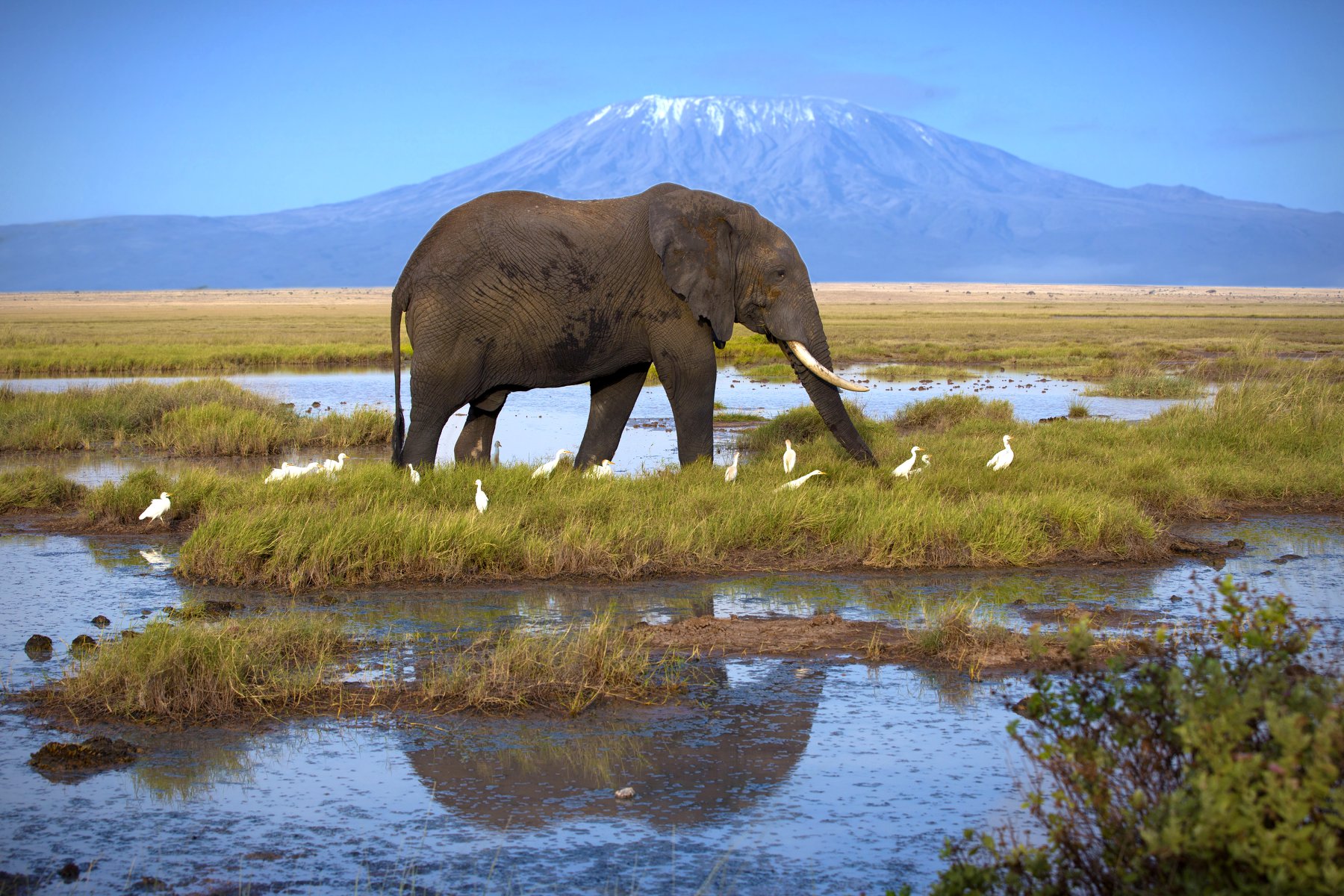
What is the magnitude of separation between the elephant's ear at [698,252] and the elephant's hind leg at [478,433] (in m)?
2.26

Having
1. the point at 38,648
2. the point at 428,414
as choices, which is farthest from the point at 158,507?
the point at 38,648

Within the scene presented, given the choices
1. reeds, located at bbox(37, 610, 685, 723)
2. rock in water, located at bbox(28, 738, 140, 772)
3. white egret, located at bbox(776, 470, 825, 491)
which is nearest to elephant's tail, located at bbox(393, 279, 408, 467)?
white egret, located at bbox(776, 470, 825, 491)

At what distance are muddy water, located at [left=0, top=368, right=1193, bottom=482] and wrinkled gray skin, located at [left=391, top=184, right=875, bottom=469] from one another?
3589 mm

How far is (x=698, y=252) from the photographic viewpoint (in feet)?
41.7

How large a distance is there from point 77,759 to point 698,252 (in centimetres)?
774

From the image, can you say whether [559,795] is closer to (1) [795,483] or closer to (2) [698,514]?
(2) [698,514]

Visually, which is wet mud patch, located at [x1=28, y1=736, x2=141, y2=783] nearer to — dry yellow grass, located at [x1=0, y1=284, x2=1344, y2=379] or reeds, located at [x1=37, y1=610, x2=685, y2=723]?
reeds, located at [x1=37, y1=610, x2=685, y2=723]

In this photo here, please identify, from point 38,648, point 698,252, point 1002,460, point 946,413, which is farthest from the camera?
point 946,413

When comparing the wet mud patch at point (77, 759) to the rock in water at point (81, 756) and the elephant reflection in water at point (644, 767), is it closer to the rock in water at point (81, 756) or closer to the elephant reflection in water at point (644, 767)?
the rock in water at point (81, 756)

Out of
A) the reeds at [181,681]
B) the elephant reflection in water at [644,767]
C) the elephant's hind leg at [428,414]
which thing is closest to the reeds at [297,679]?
the reeds at [181,681]

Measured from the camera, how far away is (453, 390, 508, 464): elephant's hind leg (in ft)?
44.3

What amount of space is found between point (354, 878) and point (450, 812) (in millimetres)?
759

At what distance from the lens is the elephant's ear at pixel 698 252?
1263cm

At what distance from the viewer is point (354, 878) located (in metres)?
5.30
